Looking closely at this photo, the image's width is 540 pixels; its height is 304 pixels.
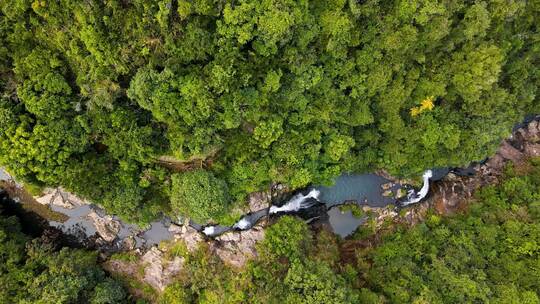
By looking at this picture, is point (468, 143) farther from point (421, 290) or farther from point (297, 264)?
point (297, 264)

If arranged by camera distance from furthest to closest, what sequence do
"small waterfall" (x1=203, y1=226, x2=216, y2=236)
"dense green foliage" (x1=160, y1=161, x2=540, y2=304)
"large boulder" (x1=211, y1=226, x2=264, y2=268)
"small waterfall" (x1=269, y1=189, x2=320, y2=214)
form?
"small waterfall" (x1=269, y1=189, x2=320, y2=214) → "small waterfall" (x1=203, y1=226, x2=216, y2=236) → "large boulder" (x1=211, y1=226, x2=264, y2=268) → "dense green foliage" (x1=160, y1=161, x2=540, y2=304)

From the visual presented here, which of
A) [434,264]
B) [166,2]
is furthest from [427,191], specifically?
[166,2]

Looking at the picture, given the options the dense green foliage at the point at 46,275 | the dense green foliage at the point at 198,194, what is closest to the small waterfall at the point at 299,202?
the dense green foliage at the point at 198,194

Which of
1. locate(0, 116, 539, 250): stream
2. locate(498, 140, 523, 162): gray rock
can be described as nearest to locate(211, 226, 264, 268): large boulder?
locate(0, 116, 539, 250): stream

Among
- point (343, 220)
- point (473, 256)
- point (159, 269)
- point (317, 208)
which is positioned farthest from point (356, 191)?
point (159, 269)

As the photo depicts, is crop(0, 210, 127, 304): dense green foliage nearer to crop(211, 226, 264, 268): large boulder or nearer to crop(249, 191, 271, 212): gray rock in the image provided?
Result: crop(211, 226, 264, 268): large boulder

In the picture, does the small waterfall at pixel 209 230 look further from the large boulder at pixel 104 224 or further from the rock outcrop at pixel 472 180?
the rock outcrop at pixel 472 180
